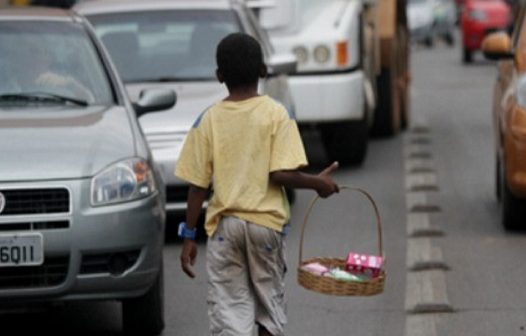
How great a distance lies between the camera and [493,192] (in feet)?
50.0

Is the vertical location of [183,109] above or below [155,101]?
below

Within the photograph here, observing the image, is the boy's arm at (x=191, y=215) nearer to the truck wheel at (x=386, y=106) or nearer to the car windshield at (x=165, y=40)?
the car windshield at (x=165, y=40)

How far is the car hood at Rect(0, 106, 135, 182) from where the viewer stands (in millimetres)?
8500

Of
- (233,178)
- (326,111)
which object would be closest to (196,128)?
(233,178)

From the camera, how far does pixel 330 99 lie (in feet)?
55.0

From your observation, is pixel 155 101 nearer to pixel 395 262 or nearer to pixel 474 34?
pixel 395 262

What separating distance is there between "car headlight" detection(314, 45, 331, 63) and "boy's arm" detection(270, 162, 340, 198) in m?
10.0

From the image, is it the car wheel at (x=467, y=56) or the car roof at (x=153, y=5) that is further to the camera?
the car wheel at (x=467, y=56)

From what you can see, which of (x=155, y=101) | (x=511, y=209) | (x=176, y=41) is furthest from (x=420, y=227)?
(x=155, y=101)

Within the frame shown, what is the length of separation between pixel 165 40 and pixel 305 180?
7.00 metres

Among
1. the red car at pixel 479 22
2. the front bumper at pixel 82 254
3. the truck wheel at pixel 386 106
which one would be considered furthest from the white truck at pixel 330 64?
the red car at pixel 479 22

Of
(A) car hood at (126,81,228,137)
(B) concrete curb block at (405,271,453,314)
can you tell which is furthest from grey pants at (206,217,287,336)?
(A) car hood at (126,81,228,137)

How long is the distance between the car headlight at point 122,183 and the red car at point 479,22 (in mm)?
30501

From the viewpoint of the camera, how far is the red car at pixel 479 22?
39.2 metres
